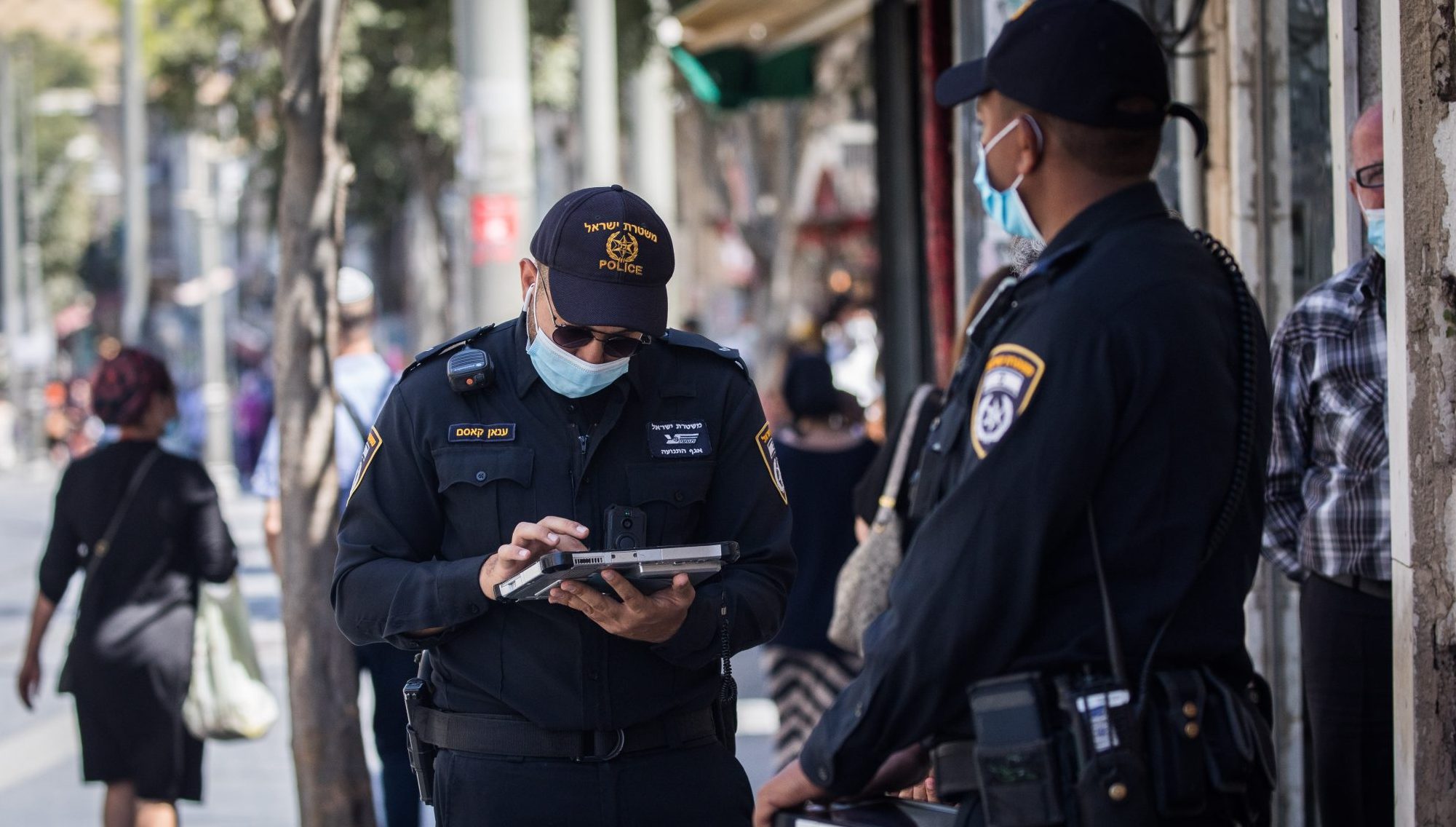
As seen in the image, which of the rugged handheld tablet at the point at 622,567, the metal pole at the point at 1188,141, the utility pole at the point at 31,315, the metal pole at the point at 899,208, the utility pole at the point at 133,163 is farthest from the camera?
the utility pole at the point at 31,315

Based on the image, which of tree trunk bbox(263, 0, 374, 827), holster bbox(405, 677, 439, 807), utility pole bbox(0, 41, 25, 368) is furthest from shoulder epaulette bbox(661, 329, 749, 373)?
utility pole bbox(0, 41, 25, 368)

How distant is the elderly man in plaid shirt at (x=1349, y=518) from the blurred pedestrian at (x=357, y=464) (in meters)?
2.74

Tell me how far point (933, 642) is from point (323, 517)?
3.12 meters

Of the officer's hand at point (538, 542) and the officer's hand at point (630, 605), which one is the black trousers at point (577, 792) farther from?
the officer's hand at point (538, 542)

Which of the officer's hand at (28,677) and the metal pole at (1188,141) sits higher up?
the metal pole at (1188,141)

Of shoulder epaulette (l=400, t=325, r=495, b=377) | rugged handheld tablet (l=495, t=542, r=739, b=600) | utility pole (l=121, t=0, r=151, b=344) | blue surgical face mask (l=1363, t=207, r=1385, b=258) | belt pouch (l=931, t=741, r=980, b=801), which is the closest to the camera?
belt pouch (l=931, t=741, r=980, b=801)

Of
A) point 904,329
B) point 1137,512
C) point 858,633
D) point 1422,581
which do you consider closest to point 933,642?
point 1137,512

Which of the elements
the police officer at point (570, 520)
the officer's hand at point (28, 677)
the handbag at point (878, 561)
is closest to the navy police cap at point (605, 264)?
the police officer at point (570, 520)

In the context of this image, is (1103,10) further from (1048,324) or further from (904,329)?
(904,329)

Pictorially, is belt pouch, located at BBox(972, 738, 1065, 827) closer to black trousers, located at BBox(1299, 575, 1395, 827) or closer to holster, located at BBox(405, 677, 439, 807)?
holster, located at BBox(405, 677, 439, 807)

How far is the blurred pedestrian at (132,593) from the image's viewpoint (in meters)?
5.42

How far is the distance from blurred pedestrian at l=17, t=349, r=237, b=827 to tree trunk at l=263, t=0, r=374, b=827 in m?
0.65

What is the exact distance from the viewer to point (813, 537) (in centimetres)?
662

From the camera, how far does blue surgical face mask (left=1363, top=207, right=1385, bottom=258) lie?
11.8ft
